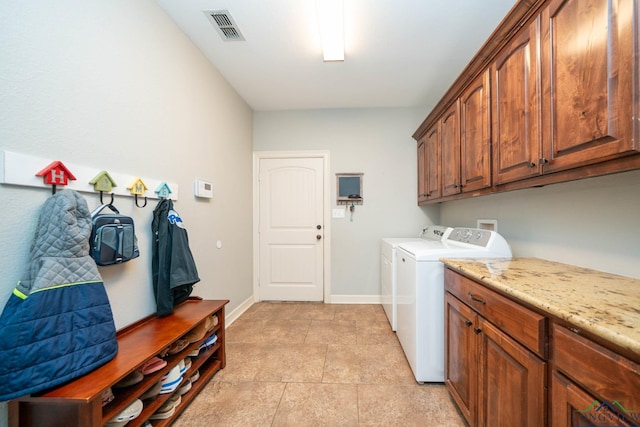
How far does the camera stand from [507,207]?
6.55 ft

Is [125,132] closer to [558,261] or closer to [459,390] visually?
[459,390]

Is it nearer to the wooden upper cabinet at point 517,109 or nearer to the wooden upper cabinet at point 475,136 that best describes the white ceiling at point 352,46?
the wooden upper cabinet at point 475,136

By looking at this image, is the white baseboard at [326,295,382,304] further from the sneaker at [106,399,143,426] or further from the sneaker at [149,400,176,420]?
the sneaker at [106,399,143,426]

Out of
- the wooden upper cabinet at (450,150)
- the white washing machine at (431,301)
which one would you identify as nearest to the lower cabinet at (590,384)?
the white washing machine at (431,301)

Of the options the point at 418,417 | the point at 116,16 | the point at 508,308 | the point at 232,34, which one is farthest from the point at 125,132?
the point at 418,417

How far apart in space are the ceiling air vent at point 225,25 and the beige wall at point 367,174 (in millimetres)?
1449

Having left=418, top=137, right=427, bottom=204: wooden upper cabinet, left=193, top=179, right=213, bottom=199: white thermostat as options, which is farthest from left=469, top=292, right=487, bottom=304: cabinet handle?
left=193, top=179, right=213, bottom=199: white thermostat

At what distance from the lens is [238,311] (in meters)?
3.00

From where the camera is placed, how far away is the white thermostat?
7.09 feet

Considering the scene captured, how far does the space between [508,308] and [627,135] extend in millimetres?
724

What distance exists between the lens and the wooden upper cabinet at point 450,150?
→ 6.86 feet

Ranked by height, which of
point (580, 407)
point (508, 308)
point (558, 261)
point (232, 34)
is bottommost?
point (580, 407)

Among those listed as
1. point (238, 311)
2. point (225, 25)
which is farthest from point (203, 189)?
point (238, 311)

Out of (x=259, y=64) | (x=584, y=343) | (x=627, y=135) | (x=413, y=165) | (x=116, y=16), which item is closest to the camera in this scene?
(x=584, y=343)
